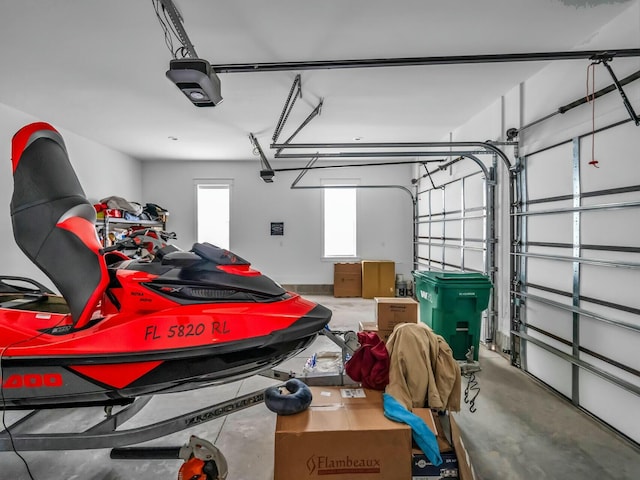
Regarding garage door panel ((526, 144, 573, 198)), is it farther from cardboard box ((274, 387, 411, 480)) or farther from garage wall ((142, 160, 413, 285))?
garage wall ((142, 160, 413, 285))

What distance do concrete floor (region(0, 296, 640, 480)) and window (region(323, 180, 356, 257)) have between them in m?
4.56

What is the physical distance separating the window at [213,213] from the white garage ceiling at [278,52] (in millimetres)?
2550

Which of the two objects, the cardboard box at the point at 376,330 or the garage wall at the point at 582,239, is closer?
the garage wall at the point at 582,239

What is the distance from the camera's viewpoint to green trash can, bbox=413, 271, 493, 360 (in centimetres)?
322

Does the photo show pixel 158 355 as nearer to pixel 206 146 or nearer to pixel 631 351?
pixel 631 351

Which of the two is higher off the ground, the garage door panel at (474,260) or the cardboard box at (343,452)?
the garage door panel at (474,260)

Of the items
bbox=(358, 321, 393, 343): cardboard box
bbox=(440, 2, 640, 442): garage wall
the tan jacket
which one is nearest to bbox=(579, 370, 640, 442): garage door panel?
bbox=(440, 2, 640, 442): garage wall

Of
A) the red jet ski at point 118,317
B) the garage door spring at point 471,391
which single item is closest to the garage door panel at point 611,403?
the garage door spring at point 471,391

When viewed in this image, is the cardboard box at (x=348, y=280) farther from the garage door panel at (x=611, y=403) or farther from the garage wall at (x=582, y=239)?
the garage door panel at (x=611, y=403)

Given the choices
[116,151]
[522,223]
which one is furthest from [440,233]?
[116,151]

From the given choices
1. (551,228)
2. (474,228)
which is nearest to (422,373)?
(551,228)

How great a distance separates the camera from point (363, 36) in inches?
102

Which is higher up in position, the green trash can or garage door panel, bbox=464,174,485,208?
garage door panel, bbox=464,174,485,208

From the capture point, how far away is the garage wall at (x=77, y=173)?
12.8 ft
